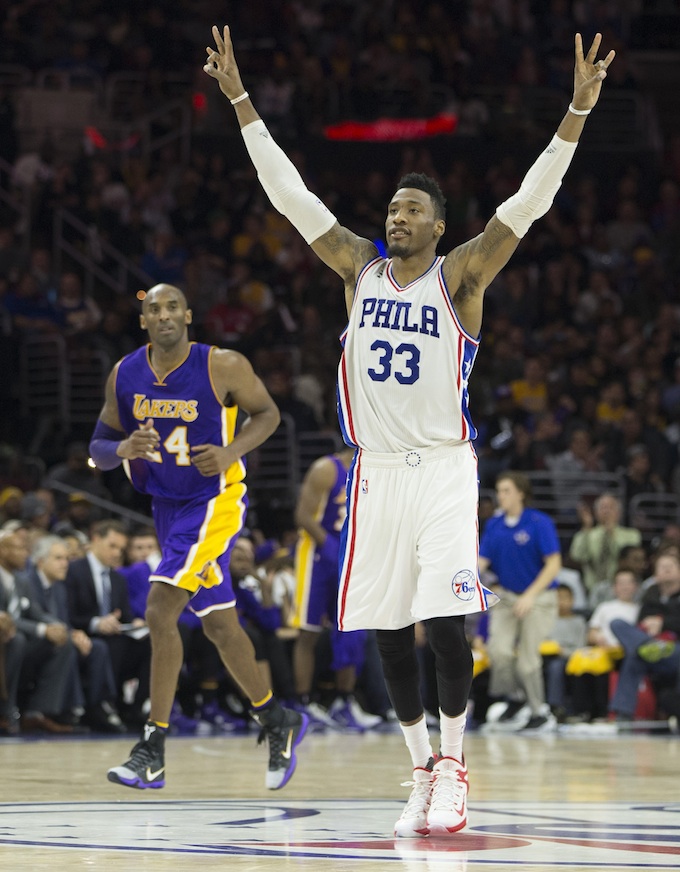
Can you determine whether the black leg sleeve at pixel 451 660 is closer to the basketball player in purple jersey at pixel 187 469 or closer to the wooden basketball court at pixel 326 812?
the wooden basketball court at pixel 326 812

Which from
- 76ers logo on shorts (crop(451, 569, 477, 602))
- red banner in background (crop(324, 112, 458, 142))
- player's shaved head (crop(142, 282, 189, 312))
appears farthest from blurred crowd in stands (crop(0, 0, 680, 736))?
76ers logo on shorts (crop(451, 569, 477, 602))

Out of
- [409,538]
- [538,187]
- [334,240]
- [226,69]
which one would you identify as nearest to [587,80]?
[538,187]

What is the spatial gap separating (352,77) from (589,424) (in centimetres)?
652

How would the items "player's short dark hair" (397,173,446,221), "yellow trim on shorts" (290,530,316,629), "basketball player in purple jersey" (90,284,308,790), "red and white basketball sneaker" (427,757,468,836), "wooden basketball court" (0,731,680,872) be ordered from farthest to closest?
"yellow trim on shorts" (290,530,316,629)
"basketball player in purple jersey" (90,284,308,790)
"player's short dark hair" (397,173,446,221)
"red and white basketball sneaker" (427,757,468,836)
"wooden basketball court" (0,731,680,872)

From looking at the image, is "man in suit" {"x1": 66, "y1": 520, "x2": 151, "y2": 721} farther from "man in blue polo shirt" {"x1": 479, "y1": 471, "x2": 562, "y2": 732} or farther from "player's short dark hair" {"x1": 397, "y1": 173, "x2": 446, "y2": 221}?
"player's short dark hair" {"x1": 397, "y1": 173, "x2": 446, "y2": 221}

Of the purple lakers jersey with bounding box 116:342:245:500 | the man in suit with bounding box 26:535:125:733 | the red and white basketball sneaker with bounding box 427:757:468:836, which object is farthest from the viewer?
the man in suit with bounding box 26:535:125:733

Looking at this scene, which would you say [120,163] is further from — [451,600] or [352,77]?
[451,600]

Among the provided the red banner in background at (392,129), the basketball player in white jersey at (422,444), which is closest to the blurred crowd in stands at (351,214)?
the red banner in background at (392,129)

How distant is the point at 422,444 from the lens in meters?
5.73

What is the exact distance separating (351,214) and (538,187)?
14.5 m

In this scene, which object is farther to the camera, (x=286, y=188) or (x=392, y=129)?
(x=392, y=129)

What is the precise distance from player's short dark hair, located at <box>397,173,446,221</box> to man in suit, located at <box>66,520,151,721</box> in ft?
19.9

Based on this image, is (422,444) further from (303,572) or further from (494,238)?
(303,572)

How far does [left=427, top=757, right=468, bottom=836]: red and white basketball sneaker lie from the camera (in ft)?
17.8
